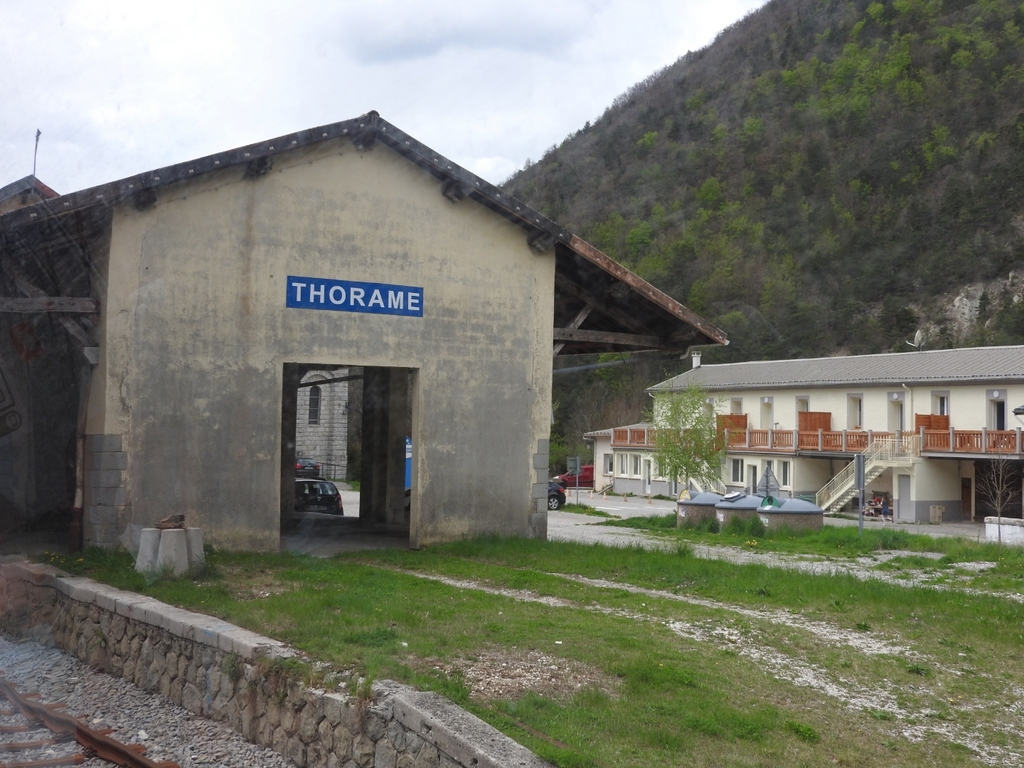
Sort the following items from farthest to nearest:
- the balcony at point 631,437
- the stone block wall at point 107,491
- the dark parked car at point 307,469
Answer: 1. the balcony at point 631,437
2. the dark parked car at point 307,469
3. the stone block wall at point 107,491

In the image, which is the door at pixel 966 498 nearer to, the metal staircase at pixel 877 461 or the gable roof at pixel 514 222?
the metal staircase at pixel 877 461

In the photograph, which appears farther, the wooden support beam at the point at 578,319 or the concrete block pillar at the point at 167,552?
the wooden support beam at the point at 578,319

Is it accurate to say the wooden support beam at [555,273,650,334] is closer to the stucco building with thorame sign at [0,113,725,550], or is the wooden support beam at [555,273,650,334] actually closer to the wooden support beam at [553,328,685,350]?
the stucco building with thorame sign at [0,113,725,550]

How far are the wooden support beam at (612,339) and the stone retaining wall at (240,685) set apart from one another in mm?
7830

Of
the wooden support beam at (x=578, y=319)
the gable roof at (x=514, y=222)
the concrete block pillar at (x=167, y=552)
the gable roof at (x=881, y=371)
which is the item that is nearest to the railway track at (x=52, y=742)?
the concrete block pillar at (x=167, y=552)

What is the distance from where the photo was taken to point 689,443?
40219 millimetres

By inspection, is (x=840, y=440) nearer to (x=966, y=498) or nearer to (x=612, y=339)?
(x=966, y=498)

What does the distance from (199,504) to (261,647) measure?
5118 mm

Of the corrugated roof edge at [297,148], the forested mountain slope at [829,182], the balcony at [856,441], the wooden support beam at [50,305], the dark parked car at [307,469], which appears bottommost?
the dark parked car at [307,469]

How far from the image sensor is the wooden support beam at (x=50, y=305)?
443 inches

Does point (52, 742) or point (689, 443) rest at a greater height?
point (689, 443)

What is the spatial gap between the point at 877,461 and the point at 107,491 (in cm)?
3567

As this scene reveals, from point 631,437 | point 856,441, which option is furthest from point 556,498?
point 631,437

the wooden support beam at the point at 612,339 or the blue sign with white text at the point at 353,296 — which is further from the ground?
the blue sign with white text at the point at 353,296
